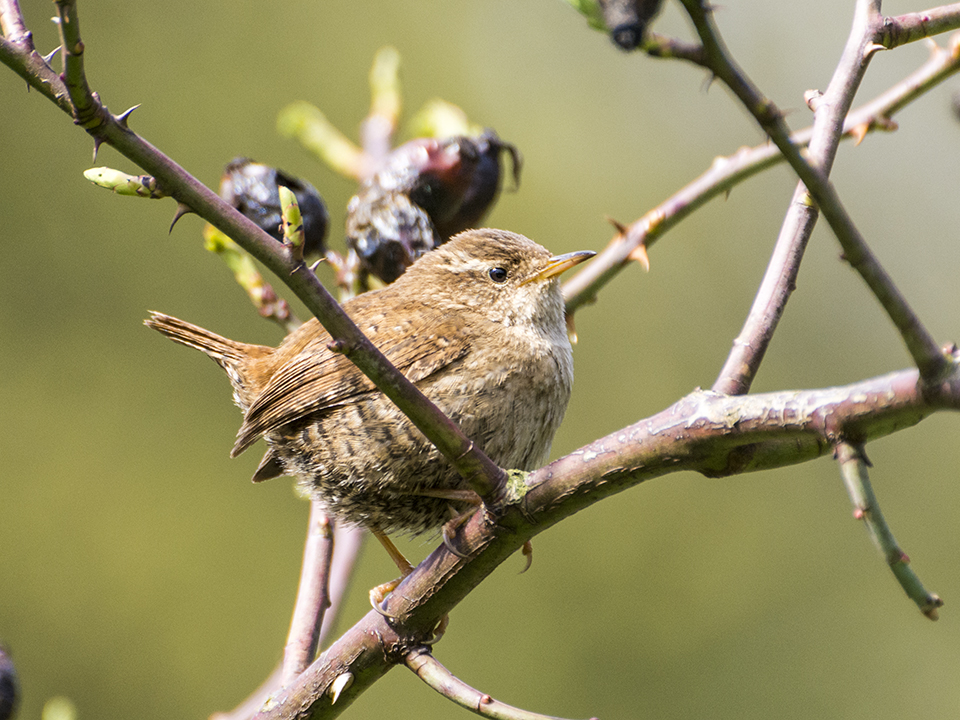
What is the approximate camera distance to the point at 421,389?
8.85 ft

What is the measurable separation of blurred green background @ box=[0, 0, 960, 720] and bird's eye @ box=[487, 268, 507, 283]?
4302 millimetres

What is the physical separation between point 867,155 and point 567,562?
18.4ft

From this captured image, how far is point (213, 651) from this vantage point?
7.38m

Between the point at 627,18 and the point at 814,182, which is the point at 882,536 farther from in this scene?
the point at 627,18

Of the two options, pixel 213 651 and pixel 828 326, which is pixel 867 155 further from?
pixel 213 651

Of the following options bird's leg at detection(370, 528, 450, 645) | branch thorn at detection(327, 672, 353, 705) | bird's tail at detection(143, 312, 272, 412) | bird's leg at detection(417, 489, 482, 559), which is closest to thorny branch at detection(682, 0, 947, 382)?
bird's leg at detection(417, 489, 482, 559)

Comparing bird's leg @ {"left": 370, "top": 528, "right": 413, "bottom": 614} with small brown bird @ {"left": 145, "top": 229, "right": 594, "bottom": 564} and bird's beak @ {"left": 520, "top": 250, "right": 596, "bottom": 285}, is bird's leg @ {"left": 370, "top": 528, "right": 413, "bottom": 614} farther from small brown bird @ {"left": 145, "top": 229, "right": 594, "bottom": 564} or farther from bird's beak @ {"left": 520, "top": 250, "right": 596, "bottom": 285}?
bird's beak @ {"left": 520, "top": 250, "right": 596, "bottom": 285}

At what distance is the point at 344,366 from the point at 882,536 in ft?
5.86

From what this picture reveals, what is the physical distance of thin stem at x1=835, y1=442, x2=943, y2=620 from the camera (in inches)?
44.1

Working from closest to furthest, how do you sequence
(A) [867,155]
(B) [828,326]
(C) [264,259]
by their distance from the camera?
(C) [264,259], (B) [828,326], (A) [867,155]

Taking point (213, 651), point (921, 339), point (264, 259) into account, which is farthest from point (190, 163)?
point (921, 339)

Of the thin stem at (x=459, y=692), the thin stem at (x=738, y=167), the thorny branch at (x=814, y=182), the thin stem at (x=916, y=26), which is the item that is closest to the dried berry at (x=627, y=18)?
the thorny branch at (x=814, y=182)

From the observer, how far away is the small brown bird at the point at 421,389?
2.59 metres

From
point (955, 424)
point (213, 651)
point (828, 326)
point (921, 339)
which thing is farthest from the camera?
point (828, 326)
